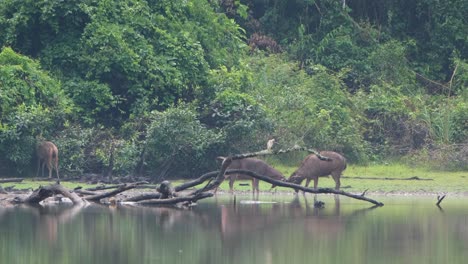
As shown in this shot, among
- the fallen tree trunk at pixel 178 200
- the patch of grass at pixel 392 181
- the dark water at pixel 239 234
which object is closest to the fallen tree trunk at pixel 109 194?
the dark water at pixel 239 234

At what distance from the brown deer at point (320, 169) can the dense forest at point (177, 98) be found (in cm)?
206

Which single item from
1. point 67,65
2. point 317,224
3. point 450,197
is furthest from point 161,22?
point 317,224

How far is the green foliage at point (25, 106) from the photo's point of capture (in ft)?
79.6

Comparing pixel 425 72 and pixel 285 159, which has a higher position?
pixel 425 72

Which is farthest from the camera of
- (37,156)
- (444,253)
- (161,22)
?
(161,22)

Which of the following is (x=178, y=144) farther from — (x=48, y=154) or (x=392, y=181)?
(x=392, y=181)

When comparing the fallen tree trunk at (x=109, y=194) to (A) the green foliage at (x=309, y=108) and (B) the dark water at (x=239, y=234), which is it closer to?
(B) the dark water at (x=239, y=234)

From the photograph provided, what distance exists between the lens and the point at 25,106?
969 inches

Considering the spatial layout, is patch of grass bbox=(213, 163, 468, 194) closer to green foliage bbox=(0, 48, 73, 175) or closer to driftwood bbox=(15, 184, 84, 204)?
green foliage bbox=(0, 48, 73, 175)

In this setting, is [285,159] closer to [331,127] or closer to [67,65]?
[331,127]

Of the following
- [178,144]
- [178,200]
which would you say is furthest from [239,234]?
[178,144]

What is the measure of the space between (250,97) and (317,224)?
9.72 metres

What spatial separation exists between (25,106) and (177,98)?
13.7ft

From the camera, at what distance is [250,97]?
26359mm
